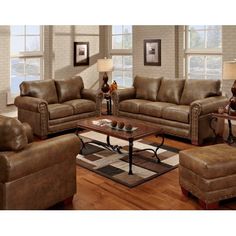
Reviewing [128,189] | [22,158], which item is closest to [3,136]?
[22,158]

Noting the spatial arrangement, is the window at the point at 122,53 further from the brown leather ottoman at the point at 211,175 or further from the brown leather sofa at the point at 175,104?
the brown leather ottoman at the point at 211,175

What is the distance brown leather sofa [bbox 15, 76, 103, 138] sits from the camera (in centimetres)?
536

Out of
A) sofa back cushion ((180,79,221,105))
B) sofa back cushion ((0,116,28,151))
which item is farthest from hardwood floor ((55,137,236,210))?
sofa back cushion ((180,79,221,105))

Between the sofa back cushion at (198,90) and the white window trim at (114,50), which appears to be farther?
the white window trim at (114,50)

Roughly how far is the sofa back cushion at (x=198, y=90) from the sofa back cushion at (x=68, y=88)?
2036 mm

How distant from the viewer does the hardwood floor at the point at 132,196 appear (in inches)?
123

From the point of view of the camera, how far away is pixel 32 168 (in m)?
2.59

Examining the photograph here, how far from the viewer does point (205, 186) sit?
9.63ft

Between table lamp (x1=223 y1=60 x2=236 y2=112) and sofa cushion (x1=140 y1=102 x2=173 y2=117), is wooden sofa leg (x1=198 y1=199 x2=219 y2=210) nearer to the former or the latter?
table lamp (x1=223 y1=60 x2=236 y2=112)

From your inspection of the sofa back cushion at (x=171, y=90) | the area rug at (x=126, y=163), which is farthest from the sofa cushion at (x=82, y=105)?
the sofa back cushion at (x=171, y=90)

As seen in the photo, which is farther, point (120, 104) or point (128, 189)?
point (120, 104)

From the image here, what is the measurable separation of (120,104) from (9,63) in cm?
248

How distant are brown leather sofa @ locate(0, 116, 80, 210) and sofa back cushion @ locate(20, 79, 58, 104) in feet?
9.97
